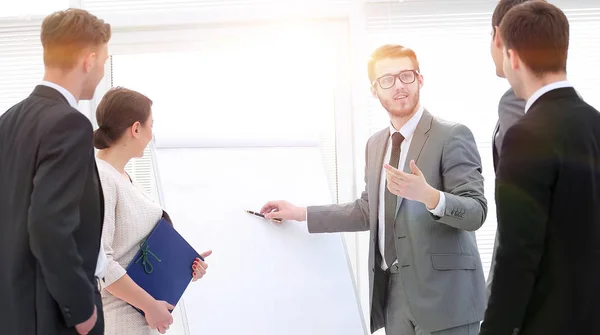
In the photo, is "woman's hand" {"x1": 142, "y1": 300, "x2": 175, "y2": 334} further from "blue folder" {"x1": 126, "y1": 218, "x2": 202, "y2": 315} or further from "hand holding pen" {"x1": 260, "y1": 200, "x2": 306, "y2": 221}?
"hand holding pen" {"x1": 260, "y1": 200, "x2": 306, "y2": 221}

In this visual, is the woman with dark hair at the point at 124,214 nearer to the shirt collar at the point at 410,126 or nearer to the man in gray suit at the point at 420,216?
the man in gray suit at the point at 420,216

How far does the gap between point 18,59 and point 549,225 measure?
128 inches

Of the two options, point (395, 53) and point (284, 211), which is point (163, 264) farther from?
point (395, 53)

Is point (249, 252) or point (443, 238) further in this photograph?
point (249, 252)

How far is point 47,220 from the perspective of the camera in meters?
1.50

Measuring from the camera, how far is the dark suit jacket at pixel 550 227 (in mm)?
1472

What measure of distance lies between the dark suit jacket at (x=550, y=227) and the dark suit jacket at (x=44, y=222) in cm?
101

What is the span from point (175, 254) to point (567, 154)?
1384 millimetres

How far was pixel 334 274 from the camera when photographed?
2.75 meters

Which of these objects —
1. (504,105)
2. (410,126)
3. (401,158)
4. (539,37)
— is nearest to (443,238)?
(401,158)

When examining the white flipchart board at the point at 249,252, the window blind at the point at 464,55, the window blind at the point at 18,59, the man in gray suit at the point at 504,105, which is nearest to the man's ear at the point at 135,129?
the white flipchart board at the point at 249,252

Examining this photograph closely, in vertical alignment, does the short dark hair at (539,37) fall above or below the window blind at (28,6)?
below

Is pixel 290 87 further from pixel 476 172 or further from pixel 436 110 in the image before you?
pixel 476 172

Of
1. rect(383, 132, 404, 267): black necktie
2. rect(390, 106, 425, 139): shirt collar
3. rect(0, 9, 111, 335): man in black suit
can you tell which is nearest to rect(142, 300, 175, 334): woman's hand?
rect(0, 9, 111, 335): man in black suit
